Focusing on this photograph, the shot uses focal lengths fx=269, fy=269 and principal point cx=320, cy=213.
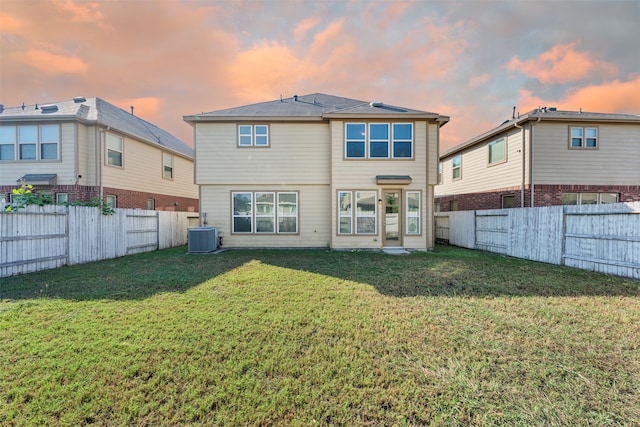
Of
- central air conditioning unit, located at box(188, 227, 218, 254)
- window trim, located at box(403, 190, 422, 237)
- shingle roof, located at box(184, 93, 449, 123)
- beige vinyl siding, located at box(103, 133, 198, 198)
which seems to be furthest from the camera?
beige vinyl siding, located at box(103, 133, 198, 198)

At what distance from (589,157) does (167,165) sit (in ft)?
71.1

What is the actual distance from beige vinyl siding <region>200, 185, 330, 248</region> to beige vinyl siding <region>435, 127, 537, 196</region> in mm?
8750

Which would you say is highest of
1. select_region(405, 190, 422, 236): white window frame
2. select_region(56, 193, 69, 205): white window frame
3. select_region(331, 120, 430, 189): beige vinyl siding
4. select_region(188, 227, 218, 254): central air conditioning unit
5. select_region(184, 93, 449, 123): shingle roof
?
select_region(184, 93, 449, 123): shingle roof

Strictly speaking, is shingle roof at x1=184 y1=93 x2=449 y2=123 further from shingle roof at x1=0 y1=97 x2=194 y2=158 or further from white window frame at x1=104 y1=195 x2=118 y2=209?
white window frame at x1=104 y1=195 x2=118 y2=209

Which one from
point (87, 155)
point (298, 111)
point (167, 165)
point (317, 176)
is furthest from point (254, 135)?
point (167, 165)

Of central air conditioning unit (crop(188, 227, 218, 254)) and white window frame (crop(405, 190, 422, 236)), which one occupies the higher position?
white window frame (crop(405, 190, 422, 236))

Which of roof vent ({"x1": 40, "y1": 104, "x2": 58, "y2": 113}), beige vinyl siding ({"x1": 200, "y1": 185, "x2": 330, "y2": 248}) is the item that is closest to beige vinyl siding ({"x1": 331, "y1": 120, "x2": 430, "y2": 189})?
beige vinyl siding ({"x1": 200, "y1": 185, "x2": 330, "y2": 248})

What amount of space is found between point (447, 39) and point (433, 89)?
2.11 m

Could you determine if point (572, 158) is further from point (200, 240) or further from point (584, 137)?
point (200, 240)

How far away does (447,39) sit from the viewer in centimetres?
965

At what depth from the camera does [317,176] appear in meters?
11.2

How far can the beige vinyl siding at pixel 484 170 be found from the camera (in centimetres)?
1221

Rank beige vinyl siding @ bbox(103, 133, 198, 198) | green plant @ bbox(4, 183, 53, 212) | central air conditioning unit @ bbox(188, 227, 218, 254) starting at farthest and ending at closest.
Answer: beige vinyl siding @ bbox(103, 133, 198, 198)
central air conditioning unit @ bbox(188, 227, 218, 254)
green plant @ bbox(4, 183, 53, 212)

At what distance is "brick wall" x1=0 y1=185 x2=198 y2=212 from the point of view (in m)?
11.5
